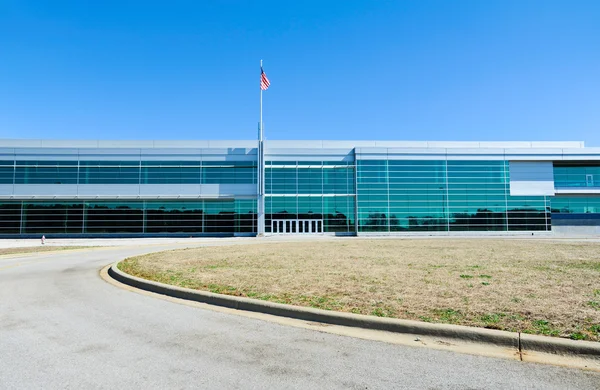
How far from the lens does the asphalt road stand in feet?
14.1

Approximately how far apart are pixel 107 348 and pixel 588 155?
215ft

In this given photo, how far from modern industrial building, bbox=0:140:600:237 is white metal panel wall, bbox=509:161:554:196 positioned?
152mm

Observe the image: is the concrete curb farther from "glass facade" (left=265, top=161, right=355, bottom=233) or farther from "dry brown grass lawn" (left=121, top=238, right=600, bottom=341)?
"glass facade" (left=265, top=161, right=355, bottom=233)

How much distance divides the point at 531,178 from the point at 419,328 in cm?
5698

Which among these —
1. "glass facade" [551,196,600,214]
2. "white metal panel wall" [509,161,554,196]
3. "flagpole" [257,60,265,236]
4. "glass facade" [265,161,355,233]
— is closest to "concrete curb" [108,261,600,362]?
"flagpole" [257,60,265,236]

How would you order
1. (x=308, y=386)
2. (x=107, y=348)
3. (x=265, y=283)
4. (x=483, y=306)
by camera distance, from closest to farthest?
1. (x=308, y=386)
2. (x=107, y=348)
3. (x=483, y=306)
4. (x=265, y=283)

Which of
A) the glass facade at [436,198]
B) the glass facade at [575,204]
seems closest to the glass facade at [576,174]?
the glass facade at [575,204]

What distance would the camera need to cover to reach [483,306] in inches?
283

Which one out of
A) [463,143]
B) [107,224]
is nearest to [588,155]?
[463,143]

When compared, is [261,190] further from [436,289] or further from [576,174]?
[576,174]

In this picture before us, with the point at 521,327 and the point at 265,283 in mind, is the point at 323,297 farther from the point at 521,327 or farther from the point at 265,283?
the point at 521,327

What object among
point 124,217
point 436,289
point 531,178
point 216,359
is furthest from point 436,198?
point 216,359

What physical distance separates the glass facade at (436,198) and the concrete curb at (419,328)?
147 feet

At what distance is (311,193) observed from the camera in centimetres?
5228
